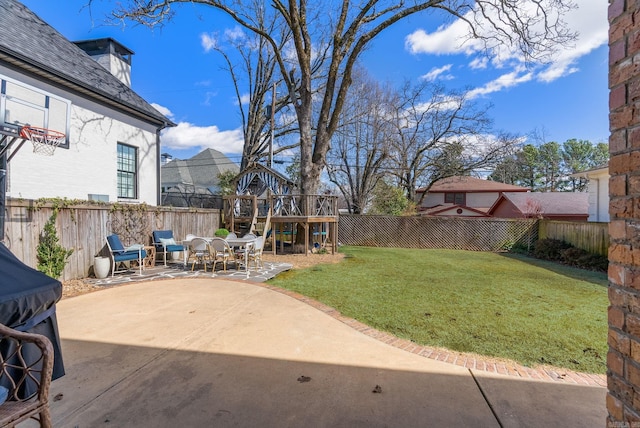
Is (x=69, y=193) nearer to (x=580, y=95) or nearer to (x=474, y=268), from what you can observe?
(x=474, y=268)

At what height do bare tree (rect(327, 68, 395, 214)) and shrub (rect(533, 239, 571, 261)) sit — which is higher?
bare tree (rect(327, 68, 395, 214))

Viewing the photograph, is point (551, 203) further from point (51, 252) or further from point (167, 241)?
point (51, 252)

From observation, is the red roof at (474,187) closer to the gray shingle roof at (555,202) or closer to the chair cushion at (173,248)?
the gray shingle roof at (555,202)

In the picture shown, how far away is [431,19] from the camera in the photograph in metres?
12.9

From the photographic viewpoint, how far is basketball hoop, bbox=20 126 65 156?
601 cm

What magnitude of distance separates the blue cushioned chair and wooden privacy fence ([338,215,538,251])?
9.25 m

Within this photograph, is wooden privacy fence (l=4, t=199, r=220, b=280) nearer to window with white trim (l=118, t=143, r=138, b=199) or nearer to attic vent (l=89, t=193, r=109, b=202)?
attic vent (l=89, t=193, r=109, b=202)

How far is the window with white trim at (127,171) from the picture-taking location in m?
10.9

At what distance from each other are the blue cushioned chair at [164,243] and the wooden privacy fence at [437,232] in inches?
364

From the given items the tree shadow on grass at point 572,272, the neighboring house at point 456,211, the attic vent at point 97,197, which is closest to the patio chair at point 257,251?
the attic vent at point 97,197

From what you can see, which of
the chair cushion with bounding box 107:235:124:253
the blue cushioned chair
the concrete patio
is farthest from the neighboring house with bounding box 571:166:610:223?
the chair cushion with bounding box 107:235:124:253

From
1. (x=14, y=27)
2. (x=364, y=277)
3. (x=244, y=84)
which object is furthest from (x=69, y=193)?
(x=244, y=84)

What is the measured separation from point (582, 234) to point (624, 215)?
42.8 ft

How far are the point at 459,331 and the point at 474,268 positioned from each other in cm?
610
